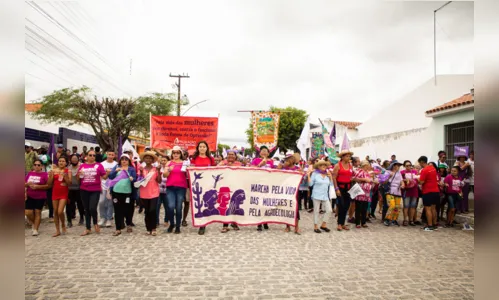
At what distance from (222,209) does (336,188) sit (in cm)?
297

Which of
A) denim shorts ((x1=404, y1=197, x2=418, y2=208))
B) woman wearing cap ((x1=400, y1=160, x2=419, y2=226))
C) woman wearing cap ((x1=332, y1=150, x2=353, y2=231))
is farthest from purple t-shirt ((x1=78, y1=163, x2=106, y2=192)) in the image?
denim shorts ((x1=404, y1=197, x2=418, y2=208))

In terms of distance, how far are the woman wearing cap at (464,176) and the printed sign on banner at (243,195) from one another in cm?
517

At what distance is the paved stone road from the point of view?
13.9ft

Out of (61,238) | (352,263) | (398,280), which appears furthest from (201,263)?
(61,238)

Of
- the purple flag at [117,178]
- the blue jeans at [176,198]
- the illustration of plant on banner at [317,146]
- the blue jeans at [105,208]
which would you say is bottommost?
the blue jeans at [105,208]

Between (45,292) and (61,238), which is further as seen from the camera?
(61,238)

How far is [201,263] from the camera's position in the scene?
17.7 ft

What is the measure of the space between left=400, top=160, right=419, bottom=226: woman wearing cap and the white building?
351cm

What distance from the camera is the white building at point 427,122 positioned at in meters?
13.1

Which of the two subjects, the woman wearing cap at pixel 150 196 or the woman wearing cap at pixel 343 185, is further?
the woman wearing cap at pixel 343 185

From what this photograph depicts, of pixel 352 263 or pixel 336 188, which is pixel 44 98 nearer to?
pixel 336 188

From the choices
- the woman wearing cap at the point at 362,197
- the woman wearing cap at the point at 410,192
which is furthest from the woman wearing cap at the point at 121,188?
the woman wearing cap at the point at 410,192

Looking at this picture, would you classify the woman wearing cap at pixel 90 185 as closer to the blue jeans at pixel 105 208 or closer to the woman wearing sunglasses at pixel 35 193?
the woman wearing sunglasses at pixel 35 193
